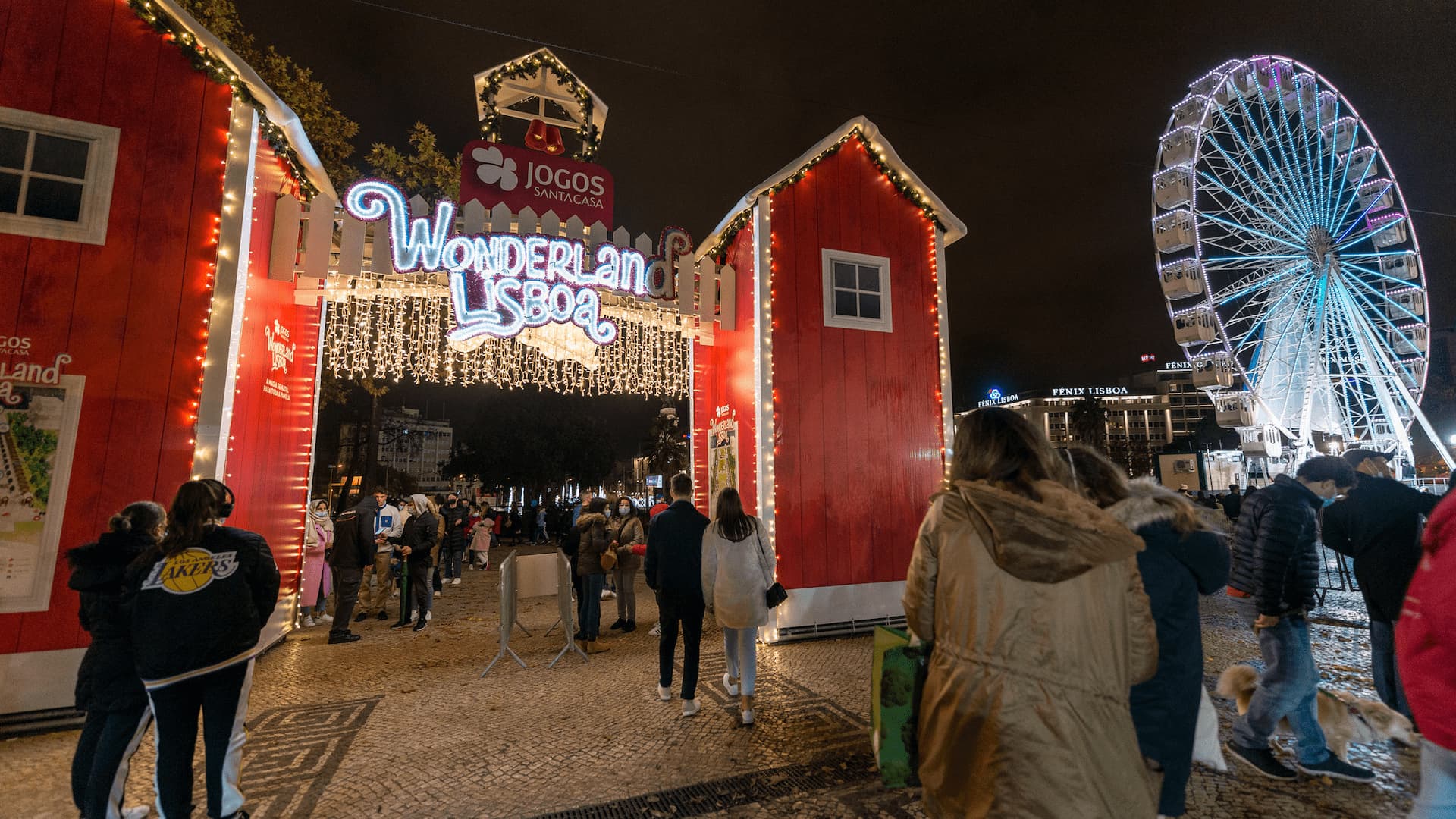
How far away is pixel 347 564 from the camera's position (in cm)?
782

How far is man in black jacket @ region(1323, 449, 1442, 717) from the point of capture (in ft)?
13.4

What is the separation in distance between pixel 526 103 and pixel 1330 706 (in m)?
12.1

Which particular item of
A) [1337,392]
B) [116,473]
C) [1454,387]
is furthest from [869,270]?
[1454,387]

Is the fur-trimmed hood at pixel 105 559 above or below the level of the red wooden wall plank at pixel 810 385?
below

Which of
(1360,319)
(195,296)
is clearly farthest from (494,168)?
(1360,319)

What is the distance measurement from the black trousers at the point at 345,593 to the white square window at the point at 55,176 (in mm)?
4273

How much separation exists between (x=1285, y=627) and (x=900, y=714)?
3.25 metres

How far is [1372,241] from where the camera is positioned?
17969mm

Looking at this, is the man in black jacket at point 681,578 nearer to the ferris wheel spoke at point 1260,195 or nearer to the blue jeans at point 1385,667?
the blue jeans at point 1385,667

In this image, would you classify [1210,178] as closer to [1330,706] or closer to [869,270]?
[869,270]

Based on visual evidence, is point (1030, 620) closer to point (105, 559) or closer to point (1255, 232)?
point (105, 559)

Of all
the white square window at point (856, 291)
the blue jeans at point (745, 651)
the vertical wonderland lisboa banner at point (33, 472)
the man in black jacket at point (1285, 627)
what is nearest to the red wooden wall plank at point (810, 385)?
the white square window at point (856, 291)

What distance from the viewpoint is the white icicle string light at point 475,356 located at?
947cm

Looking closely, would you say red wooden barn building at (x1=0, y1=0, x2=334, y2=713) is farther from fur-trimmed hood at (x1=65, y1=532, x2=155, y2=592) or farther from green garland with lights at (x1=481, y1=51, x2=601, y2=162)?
green garland with lights at (x1=481, y1=51, x2=601, y2=162)
